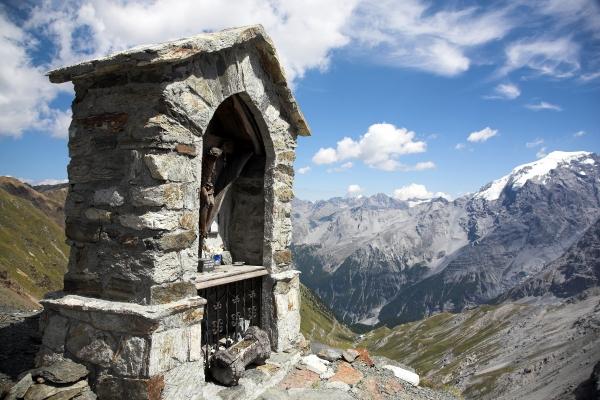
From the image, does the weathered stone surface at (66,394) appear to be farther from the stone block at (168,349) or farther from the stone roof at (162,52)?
the stone roof at (162,52)

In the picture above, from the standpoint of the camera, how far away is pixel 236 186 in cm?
896

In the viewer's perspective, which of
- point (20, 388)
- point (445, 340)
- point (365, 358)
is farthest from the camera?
point (445, 340)

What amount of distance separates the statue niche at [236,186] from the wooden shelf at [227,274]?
0.36 meters

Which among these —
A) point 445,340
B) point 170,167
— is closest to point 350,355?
point 170,167

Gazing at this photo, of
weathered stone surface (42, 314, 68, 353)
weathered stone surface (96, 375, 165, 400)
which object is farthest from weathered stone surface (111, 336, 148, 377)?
weathered stone surface (42, 314, 68, 353)

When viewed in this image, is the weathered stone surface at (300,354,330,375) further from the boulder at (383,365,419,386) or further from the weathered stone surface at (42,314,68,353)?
the weathered stone surface at (42,314,68,353)

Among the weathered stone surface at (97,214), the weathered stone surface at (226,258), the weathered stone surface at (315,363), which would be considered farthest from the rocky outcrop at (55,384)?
the weathered stone surface at (315,363)

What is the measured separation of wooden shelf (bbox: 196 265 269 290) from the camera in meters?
6.96

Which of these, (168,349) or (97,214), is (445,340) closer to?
(168,349)

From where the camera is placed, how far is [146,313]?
17.3 feet

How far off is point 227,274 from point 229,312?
1.31 meters

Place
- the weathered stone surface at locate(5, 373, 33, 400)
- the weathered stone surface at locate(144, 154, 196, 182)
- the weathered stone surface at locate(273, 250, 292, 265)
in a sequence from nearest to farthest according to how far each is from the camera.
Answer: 1. the weathered stone surface at locate(5, 373, 33, 400)
2. the weathered stone surface at locate(144, 154, 196, 182)
3. the weathered stone surface at locate(273, 250, 292, 265)

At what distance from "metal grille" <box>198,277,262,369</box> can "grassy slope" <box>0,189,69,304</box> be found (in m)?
32.4

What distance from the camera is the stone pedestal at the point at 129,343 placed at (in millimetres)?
5332
